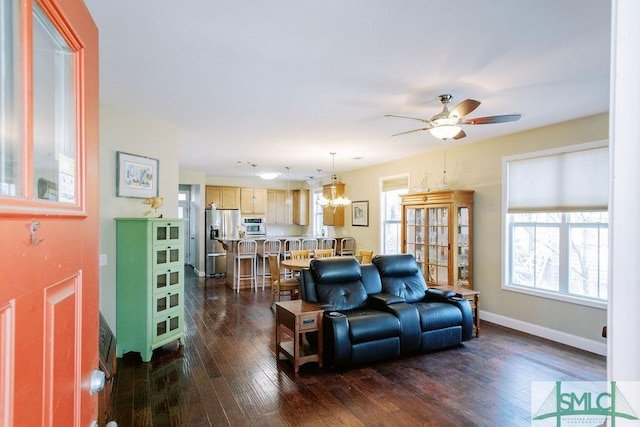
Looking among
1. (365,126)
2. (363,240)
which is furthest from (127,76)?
(363,240)

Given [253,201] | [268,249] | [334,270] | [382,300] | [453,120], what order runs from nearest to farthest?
[453,120] → [382,300] → [334,270] → [268,249] → [253,201]

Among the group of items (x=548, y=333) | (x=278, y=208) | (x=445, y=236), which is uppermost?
(x=278, y=208)

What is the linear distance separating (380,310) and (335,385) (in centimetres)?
104

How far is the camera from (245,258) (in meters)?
7.44

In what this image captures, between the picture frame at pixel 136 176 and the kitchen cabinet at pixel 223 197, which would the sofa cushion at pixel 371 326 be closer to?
the picture frame at pixel 136 176

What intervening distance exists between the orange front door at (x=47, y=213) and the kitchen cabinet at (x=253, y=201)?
28.4 feet

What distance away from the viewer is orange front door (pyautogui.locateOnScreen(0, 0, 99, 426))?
0.60 meters

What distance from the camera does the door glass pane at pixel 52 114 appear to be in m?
0.74

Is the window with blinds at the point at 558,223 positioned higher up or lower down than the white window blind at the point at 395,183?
lower down

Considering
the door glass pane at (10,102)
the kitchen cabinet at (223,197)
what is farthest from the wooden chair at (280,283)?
the door glass pane at (10,102)

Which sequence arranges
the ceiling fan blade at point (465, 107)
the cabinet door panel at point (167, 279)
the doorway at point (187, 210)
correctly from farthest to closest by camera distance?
the doorway at point (187, 210), the cabinet door panel at point (167, 279), the ceiling fan blade at point (465, 107)

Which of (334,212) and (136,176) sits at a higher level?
(136,176)

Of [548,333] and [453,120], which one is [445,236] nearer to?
[548,333]

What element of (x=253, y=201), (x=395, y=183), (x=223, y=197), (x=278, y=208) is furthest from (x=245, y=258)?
(x=395, y=183)
